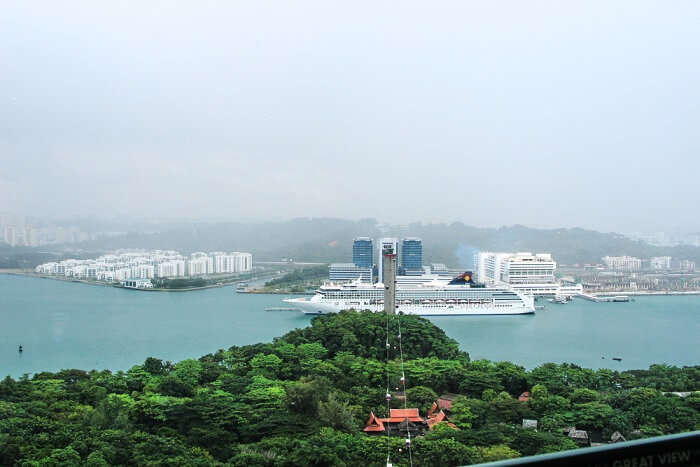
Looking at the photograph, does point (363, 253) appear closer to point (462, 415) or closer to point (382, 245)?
point (382, 245)

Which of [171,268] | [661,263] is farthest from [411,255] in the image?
[661,263]

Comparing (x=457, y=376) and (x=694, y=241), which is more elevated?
(x=694, y=241)

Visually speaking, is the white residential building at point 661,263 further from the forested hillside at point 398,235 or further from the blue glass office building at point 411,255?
the blue glass office building at point 411,255

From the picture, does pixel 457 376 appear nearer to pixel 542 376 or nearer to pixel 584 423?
pixel 542 376

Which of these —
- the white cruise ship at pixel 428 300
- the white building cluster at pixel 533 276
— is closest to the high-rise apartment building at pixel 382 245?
the white building cluster at pixel 533 276

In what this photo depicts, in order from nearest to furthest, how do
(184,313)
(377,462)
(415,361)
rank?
1. (377,462)
2. (415,361)
3. (184,313)

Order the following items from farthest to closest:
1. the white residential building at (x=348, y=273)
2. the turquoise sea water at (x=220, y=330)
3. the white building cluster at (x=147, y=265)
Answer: the white residential building at (x=348, y=273)
the white building cluster at (x=147, y=265)
the turquoise sea water at (x=220, y=330)

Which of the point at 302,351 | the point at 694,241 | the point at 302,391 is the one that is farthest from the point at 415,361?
the point at 694,241
